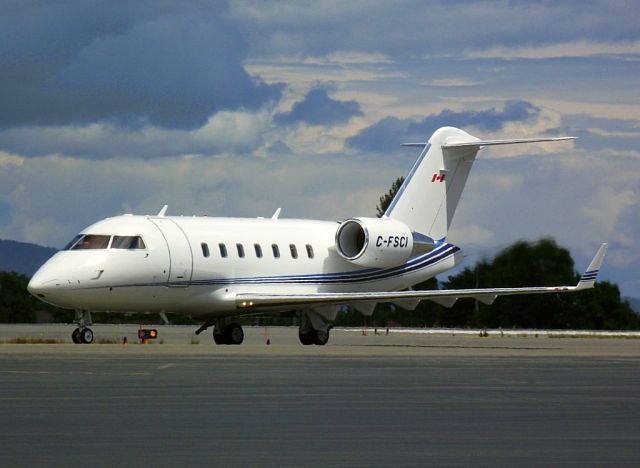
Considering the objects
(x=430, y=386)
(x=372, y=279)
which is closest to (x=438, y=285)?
(x=372, y=279)

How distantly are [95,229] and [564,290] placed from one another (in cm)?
1312

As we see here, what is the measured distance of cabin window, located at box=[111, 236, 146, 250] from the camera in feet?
132

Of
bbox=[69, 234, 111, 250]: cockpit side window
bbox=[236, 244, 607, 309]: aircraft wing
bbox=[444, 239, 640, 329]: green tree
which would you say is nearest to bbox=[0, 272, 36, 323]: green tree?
bbox=[444, 239, 640, 329]: green tree

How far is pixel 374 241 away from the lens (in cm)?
4509

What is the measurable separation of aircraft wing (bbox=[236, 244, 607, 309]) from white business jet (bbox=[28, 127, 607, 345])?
0.13 ft

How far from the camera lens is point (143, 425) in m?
14.7

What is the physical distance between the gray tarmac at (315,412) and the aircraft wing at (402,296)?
35.8 ft

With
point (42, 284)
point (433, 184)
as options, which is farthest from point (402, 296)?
point (42, 284)

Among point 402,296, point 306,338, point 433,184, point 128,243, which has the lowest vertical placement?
point 306,338

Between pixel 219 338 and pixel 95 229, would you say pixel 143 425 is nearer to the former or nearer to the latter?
pixel 95 229

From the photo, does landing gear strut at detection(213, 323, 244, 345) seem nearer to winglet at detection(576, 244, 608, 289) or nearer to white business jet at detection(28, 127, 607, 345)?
white business jet at detection(28, 127, 607, 345)

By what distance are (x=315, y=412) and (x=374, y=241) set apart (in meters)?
28.7

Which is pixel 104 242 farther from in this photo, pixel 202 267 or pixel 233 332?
pixel 233 332

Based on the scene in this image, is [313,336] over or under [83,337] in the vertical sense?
over
